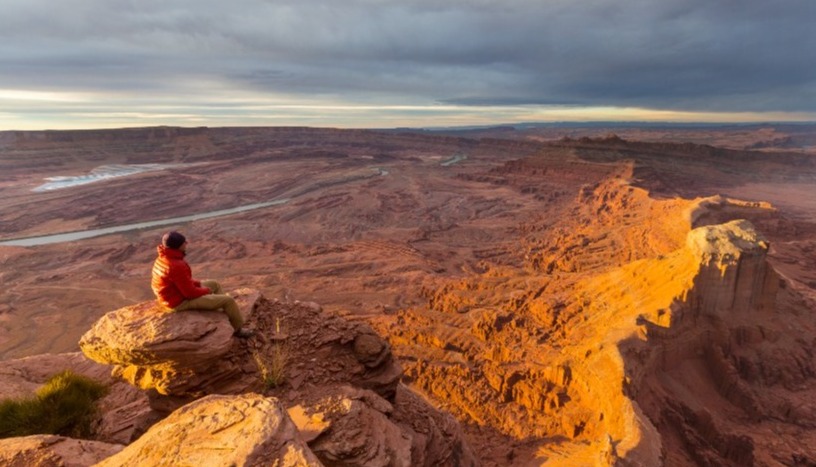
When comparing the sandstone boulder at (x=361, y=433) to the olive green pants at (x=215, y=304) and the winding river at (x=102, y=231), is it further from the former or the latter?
the winding river at (x=102, y=231)

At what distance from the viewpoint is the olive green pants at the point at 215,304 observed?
539 cm

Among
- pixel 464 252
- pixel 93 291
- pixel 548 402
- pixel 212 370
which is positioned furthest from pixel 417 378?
pixel 93 291

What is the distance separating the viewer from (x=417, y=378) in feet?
40.7

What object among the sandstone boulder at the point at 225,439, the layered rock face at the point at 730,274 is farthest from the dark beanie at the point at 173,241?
the layered rock face at the point at 730,274

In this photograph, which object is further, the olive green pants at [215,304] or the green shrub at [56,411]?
the green shrub at [56,411]

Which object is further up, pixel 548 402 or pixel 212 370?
pixel 212 370

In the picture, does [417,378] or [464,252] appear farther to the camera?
[464,252]

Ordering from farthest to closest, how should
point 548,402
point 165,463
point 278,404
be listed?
point 548,402 < point 278,404 < point 165,463

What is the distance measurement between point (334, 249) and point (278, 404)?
2309cm

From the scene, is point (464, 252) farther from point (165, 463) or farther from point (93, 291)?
point (165, 463)

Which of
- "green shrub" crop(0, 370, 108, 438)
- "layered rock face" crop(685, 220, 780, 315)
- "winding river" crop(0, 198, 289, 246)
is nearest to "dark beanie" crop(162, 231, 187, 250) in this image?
"green shrub" crop(0, 370, 108, 438)

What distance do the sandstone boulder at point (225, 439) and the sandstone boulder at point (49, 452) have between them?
40.8 inches

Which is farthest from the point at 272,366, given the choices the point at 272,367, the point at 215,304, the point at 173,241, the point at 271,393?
the point at 173,241

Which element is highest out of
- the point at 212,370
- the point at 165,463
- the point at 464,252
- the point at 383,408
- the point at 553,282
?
the point at 165,463
